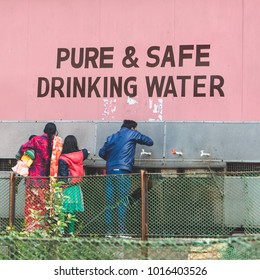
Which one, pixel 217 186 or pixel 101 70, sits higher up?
pixel 101 70

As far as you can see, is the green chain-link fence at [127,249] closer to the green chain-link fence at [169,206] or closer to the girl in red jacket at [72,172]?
the green chain-link fence at [169,206]

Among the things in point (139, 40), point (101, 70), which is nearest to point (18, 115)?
point (101, 70)

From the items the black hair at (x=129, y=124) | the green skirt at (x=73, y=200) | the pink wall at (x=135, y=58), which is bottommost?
the green skirt at (x=73, y=200)

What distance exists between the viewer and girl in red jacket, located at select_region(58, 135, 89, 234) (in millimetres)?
10711

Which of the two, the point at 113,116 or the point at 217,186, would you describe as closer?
the point at 217,186

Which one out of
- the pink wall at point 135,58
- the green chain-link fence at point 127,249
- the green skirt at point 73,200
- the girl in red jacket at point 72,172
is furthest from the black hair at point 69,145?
the green chain-link fence at point 127,249

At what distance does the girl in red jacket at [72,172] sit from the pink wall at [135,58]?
3.72 feet

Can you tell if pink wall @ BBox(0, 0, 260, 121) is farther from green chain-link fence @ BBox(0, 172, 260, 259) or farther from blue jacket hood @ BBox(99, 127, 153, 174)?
green chain-link fence @ BBox(0, 172, 260, 259)

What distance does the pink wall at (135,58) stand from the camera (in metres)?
12.2

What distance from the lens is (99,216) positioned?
1091 centimetres

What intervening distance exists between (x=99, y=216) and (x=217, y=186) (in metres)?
1.77
